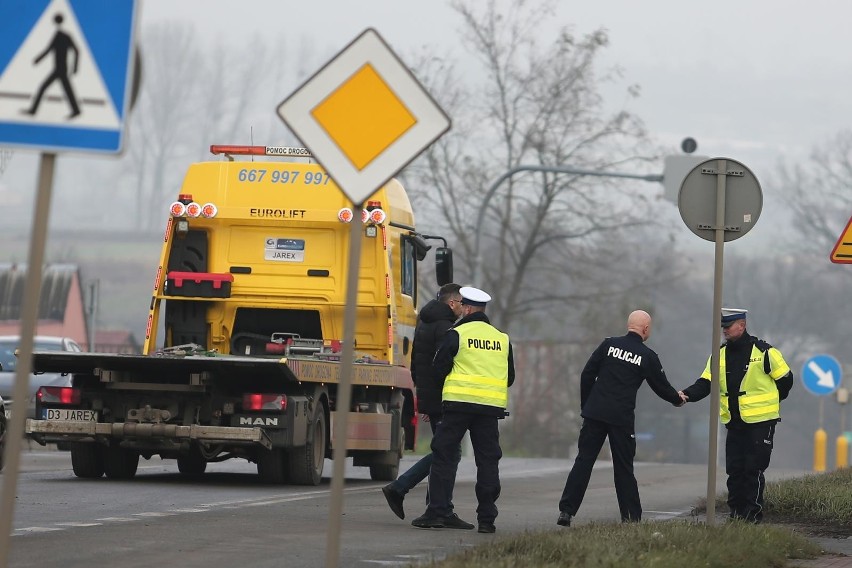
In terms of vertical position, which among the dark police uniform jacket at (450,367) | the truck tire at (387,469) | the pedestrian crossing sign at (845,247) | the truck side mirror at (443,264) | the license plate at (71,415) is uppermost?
the truck side mirror at (443,264)

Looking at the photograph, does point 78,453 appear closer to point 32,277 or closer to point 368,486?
point 368,486

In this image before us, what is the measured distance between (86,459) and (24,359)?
11.0 meters

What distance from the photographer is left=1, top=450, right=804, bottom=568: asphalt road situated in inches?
379

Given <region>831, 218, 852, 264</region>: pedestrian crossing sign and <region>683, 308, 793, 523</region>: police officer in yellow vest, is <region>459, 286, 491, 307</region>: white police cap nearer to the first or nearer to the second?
<region>683, 308, 793, 523</region>: police officer in yellow vest

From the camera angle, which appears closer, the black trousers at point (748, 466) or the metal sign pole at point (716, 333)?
the metal sign pole at point (716, 333)

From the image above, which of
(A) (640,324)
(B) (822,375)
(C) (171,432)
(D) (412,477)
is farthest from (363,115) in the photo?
(B) (822,375)

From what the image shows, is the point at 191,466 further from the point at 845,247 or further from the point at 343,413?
the point at 343,413

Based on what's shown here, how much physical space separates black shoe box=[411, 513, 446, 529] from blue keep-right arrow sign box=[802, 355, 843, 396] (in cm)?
2019

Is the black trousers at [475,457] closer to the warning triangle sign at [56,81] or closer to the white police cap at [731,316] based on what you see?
the white police cap at [731,316]

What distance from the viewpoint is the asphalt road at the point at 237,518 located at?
963cm

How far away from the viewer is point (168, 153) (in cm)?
9888

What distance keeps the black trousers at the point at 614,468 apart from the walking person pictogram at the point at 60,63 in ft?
23.0

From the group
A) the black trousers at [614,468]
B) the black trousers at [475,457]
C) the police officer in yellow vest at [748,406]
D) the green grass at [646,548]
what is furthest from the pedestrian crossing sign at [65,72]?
the police officer in yellow vest at [748,406]

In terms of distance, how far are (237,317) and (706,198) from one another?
25.2 feet
